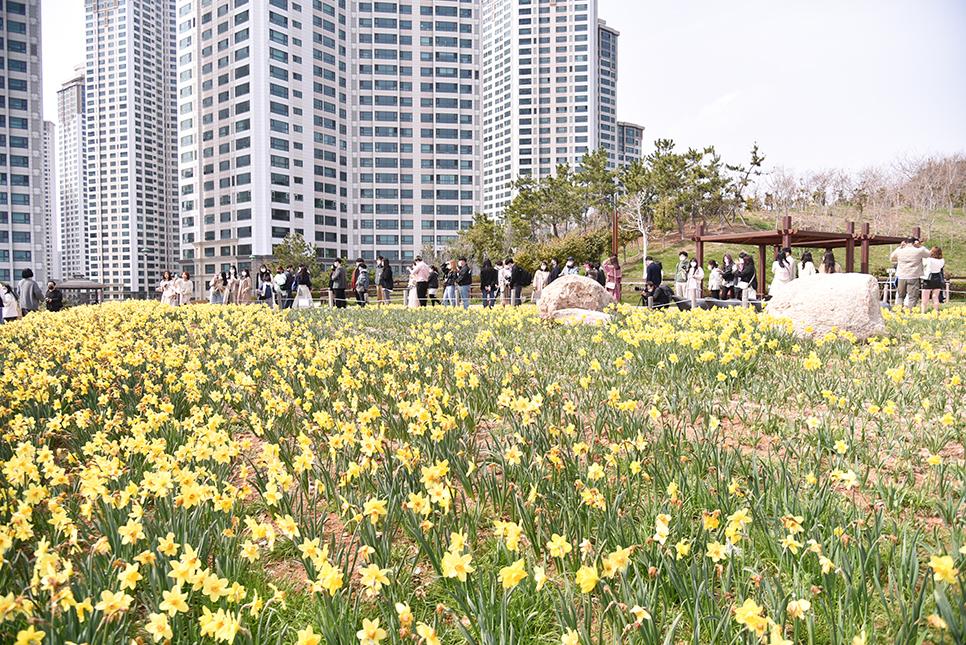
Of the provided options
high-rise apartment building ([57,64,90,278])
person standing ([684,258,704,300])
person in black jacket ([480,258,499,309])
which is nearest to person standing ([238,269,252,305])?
person in black jacket ([480,258,499,309])

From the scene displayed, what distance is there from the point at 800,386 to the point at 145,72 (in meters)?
163

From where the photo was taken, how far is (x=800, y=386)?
15.5 ft

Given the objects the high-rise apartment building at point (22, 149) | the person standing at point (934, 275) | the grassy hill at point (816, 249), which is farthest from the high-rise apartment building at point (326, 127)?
the person standing at point (934, 275)

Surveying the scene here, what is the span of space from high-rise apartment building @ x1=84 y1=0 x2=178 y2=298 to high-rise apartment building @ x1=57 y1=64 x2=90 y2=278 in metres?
26.1

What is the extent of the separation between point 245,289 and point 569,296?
14866 millimetres

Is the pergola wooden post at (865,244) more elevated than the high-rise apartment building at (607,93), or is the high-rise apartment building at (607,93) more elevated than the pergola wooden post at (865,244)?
the high-rise apartment building at (607,93)

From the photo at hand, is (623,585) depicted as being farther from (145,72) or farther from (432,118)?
(145,72)

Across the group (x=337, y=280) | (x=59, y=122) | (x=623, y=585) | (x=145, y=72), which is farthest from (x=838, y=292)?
(x=59, y=122)

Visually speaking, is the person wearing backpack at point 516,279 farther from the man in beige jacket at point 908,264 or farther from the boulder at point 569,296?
the man in beige jacket at point 908,264

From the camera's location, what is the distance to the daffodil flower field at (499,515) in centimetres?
180

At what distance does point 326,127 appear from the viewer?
7938cm

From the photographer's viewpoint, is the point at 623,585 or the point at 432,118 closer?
the point at 623,585

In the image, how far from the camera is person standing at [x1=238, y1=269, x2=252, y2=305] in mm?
21297

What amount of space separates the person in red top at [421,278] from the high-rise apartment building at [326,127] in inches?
1963
